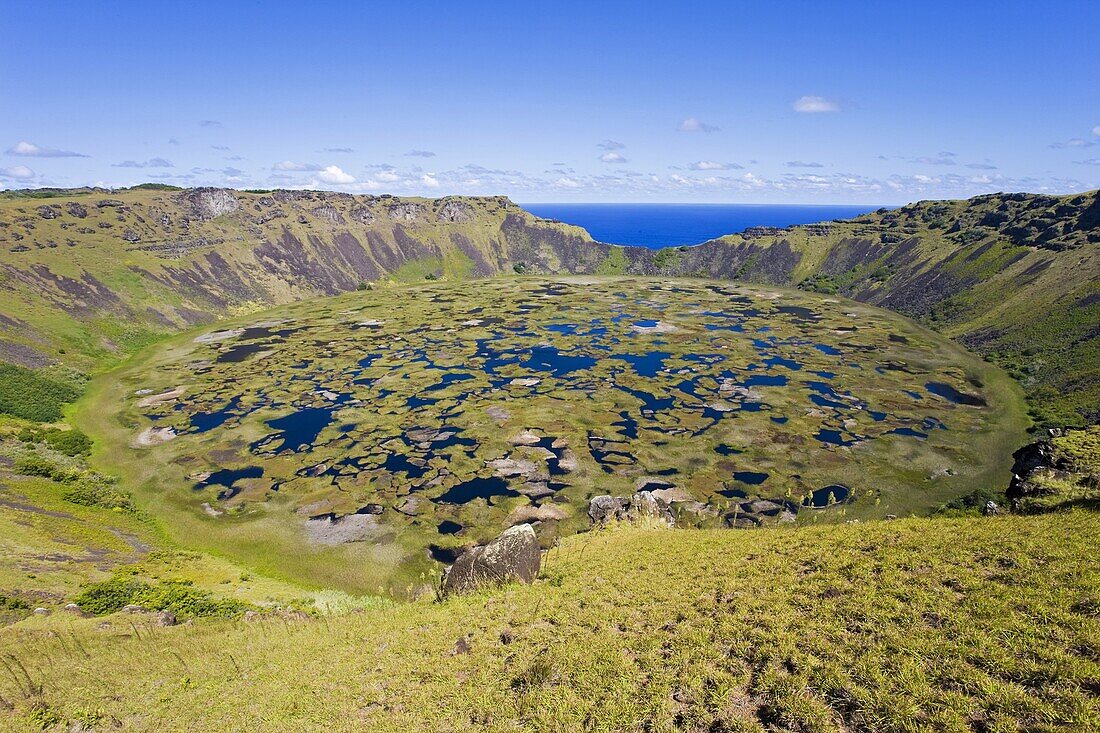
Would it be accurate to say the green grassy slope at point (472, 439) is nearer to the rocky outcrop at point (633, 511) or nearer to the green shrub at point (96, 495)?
the green shrub at point (96, 495)

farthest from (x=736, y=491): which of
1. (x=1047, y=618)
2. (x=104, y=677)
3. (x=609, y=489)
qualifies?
(x=104, y=677)

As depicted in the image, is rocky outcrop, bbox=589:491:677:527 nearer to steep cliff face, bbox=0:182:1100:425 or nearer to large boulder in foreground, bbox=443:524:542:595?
large boulder in foreground, bbox=443:524:542:595

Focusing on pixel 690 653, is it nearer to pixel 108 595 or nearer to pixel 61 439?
pixel 108 595

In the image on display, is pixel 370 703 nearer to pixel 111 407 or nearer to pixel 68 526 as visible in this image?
pixel 68 526

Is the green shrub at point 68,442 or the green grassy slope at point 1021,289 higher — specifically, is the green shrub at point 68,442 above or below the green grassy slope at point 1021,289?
below

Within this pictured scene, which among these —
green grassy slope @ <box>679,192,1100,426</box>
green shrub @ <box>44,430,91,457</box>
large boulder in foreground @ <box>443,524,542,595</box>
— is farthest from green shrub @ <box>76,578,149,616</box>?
green grassy slope @ <box>679,192,1100,426</box>

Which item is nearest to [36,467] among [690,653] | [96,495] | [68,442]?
[96,495]

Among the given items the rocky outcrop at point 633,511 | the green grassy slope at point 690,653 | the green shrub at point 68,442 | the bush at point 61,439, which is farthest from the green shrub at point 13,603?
the green shrub at point 68,442
